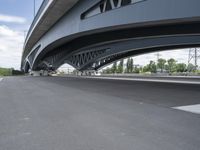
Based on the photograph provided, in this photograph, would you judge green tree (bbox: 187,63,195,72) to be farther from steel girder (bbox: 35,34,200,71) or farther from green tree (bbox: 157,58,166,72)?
steel girder (bbox: 35,34,200,71)

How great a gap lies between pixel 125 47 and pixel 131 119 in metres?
49.5

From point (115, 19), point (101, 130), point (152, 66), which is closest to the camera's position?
point (101, 130)

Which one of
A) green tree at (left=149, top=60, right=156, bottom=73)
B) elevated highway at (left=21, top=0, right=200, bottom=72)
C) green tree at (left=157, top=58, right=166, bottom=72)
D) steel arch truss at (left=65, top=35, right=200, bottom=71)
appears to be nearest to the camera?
elevated highway at (left=21, top=0, right=200, bottom=72)

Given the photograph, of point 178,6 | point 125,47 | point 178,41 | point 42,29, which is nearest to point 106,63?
point 125,47

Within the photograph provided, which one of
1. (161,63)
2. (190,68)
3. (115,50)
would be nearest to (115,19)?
(115,50)

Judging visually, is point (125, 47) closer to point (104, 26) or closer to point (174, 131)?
point (104, 26)

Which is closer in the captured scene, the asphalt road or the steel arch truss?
the asphalt road

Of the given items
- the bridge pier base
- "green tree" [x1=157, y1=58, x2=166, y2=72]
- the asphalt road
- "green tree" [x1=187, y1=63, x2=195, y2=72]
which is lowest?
the asphalt road

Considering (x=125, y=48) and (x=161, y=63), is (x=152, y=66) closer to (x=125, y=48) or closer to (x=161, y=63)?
(x=161, y=63)

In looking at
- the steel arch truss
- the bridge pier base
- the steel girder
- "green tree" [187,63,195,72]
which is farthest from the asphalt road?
"green tree" [187,63,195,72]

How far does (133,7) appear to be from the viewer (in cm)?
1686

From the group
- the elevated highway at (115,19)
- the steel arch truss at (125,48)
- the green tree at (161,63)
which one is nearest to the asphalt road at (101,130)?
the elevated highway at (115,19)

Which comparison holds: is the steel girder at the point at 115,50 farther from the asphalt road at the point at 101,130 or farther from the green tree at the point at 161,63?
the green tree at the point at 161,63

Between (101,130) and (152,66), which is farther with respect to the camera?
(152,66)
